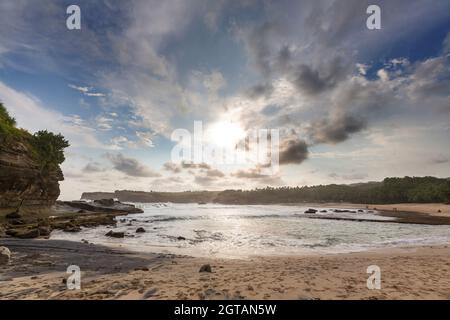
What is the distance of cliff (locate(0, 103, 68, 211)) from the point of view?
35031 mm

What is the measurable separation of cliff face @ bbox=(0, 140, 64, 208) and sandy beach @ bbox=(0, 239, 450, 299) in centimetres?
2964

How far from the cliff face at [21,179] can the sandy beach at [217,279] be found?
2964 centimetres

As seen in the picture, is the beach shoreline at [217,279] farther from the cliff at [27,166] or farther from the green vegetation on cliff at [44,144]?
the green vegetation on cliff at [44,144]

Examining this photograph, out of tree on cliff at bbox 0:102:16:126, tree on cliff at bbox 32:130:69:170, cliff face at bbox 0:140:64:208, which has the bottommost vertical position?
cliff face at bbox 0:140:64:208

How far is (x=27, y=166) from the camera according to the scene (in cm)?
3950

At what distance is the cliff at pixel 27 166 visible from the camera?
3503 cm

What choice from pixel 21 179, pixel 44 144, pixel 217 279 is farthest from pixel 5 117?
pixel 217 279

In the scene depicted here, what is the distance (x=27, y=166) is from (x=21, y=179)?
319cm

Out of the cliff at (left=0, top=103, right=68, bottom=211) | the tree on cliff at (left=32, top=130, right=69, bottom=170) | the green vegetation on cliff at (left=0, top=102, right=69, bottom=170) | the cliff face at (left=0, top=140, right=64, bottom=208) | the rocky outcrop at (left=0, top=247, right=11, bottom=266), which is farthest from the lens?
the tree on cliff at (left=32, top=130, right=69, bottom=170)

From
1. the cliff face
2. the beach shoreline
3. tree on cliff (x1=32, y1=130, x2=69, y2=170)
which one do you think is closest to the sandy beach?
the beach shoreline

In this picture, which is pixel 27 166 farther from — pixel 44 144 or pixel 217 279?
pixel 217 279

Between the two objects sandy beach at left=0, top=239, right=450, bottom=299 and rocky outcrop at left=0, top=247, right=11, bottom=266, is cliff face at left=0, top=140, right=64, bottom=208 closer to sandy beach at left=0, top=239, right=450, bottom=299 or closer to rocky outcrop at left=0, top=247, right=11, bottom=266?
sandy beach at left=0, top=239, right=450, bottom=299
